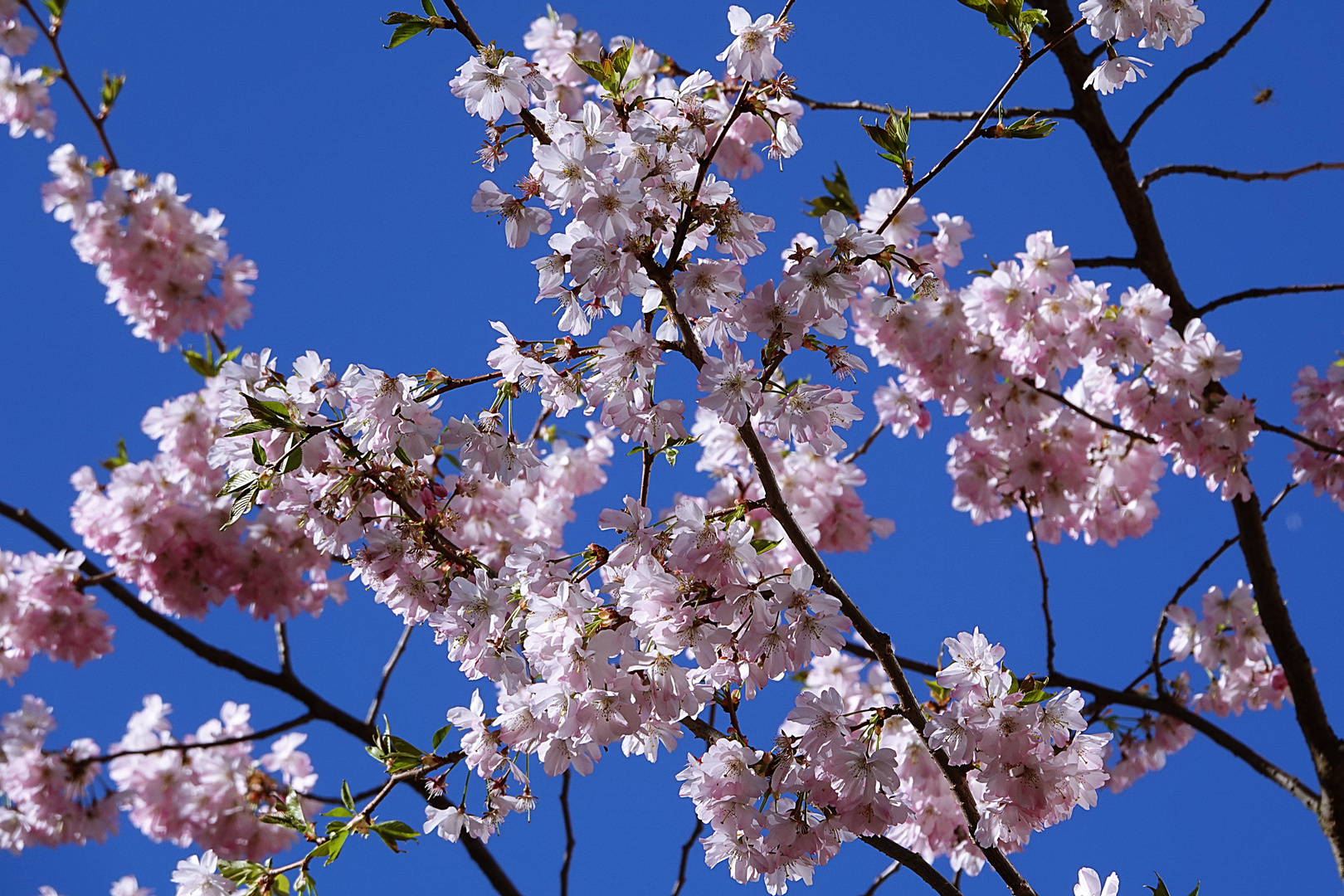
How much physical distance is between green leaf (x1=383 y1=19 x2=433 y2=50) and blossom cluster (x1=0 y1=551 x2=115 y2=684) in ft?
10.5

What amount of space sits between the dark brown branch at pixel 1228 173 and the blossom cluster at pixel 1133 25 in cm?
165

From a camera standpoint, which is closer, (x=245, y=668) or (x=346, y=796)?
(x=346, y=796)

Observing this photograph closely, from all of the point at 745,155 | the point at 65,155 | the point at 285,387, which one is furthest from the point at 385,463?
the point at 65,155

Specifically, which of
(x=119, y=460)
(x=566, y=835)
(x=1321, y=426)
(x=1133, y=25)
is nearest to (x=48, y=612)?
(x=119, y=460)

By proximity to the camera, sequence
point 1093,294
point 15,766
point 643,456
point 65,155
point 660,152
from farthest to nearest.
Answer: point 65,155 < point 15,766 < point 1093,294 < point 643,456 < point 660,152

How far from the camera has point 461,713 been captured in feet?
6.52

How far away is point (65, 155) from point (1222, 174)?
498 centimetres

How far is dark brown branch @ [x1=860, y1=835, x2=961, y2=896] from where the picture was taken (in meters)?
1.84

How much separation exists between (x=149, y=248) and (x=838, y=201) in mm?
3268

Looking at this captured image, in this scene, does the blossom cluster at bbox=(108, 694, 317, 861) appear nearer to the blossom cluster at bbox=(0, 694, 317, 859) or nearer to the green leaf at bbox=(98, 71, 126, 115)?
the blossom cluster at bbox=(0, 694, 317, 859)

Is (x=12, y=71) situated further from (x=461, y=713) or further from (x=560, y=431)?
(x=461, y=713)

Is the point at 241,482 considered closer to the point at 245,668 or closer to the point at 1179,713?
the point at 245,668

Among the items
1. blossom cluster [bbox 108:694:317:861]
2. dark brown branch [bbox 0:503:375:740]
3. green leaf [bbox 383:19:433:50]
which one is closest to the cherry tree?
green leaf [bbox 383:19:433:50]

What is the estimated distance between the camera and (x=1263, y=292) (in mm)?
3359
